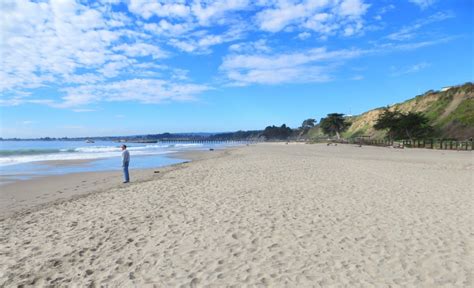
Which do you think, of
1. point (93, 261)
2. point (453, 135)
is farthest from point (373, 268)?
point (453, 135)

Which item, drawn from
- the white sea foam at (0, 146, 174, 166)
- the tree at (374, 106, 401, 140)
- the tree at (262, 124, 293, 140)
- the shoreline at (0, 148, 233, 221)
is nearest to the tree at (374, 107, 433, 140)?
the tree at (374, 106, 401, 140)

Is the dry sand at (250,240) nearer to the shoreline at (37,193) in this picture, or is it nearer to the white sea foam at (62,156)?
the shoreline at (37,193)

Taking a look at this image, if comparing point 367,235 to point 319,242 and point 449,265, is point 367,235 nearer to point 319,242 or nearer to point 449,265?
point 319,242

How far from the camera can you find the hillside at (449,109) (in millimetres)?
47188

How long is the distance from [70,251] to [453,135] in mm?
55163

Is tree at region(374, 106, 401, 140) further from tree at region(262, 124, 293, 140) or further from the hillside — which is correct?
tree at region(262, 124, 293, 140)

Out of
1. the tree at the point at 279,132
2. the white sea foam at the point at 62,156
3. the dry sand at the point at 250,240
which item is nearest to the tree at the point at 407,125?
the white sea foam at the point at 62,156

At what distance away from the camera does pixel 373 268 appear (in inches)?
187

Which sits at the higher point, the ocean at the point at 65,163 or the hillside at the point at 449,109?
the hillside at the point at 449,109

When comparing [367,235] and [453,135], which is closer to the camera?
[367,235]

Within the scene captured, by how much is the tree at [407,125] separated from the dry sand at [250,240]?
124 ft

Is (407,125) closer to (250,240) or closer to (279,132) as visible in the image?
(250,240)

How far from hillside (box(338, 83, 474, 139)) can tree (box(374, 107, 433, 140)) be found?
3.52 meters

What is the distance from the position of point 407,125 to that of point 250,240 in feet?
150
